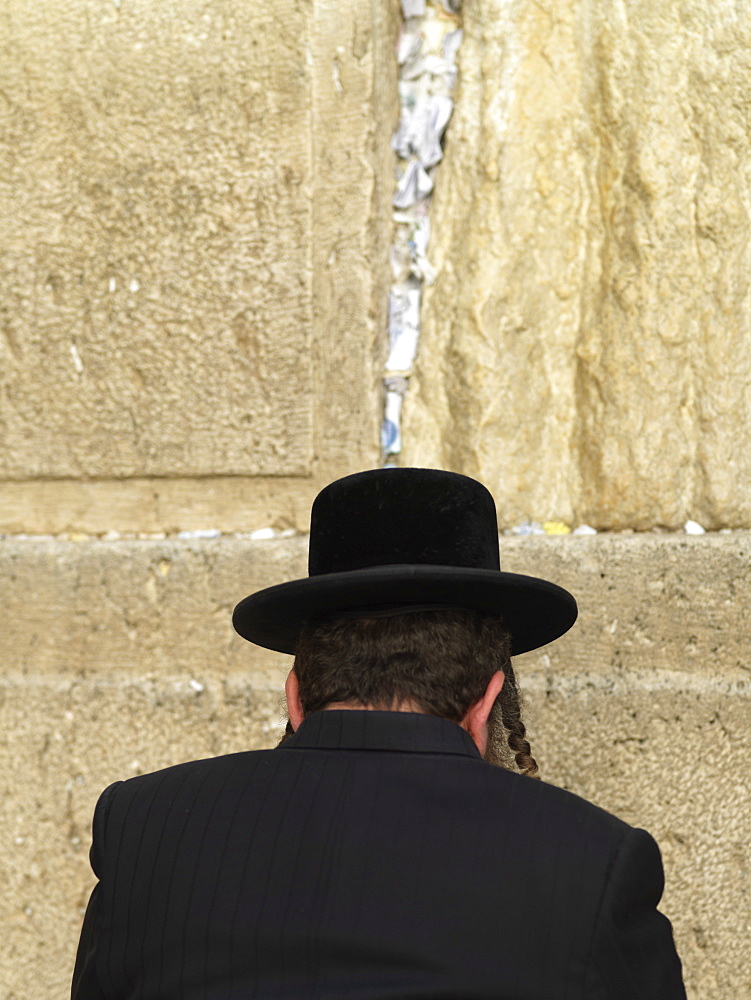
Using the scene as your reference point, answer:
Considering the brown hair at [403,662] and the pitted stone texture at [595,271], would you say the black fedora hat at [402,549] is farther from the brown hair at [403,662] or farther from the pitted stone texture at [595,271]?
the pitted stone texture at [595,271]

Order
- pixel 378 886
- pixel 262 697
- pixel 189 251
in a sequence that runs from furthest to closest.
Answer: pixel 189 251 → pixel 262 697 → pixel 378 886

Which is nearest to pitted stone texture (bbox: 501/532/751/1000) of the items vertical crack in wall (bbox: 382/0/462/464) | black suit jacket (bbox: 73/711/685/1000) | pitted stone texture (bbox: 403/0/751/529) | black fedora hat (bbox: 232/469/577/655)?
pitted stone texture (bbox: 403/0/751/529)

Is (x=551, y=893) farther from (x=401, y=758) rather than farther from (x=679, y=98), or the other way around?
(x=679, y=98)

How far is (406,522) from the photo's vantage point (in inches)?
55.7

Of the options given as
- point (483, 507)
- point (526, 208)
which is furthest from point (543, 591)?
point (526, 208)

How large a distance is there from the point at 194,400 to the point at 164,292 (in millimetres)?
296

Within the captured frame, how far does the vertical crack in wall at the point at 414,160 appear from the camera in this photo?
102 inches

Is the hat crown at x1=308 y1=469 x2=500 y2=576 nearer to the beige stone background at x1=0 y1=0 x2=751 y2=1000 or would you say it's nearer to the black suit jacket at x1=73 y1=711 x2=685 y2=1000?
the black suit jacket at x1=73 y1=711 x2=685 y2=1000

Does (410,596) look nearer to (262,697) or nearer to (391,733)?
(391,733)


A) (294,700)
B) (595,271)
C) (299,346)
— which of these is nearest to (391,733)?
(294,700)

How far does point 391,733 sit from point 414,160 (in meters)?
1.81

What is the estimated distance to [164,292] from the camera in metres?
2.59

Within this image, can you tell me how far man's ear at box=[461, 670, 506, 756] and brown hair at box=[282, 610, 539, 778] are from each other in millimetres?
11

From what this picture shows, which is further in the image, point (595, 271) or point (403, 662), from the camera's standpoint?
point (595, 271)
